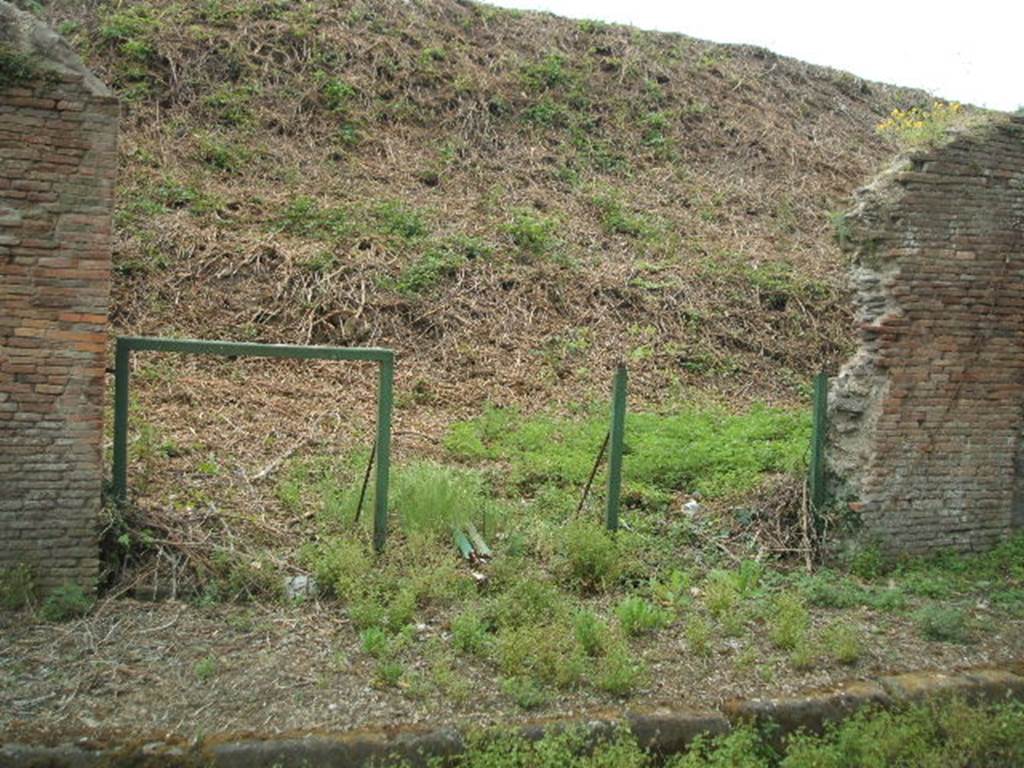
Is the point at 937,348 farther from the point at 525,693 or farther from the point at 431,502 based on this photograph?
the point at 525,693

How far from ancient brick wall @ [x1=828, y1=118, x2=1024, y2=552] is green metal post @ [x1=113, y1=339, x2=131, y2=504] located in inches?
216

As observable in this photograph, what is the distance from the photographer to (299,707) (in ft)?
15.4

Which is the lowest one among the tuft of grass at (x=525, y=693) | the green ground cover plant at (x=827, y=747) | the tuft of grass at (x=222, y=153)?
the green ground cover plant at (x=827, y=747)

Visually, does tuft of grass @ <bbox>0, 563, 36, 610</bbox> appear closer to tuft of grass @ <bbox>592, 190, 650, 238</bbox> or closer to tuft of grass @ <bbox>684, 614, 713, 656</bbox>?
tuft of grass @ <bbox>684, 614, 713, 656</bbox>

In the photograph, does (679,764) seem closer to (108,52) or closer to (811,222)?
(811,222)

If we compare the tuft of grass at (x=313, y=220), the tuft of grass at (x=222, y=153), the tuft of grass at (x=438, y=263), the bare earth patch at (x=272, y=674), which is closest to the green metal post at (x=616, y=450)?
the bare earth patch at (x=272, y=674)

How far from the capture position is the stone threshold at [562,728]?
417 cm

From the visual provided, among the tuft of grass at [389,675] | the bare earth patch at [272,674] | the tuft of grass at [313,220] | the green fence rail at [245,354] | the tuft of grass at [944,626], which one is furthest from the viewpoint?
the tuft of grass at [313,220]

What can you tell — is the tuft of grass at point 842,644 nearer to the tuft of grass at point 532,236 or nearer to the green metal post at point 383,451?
the green metal post at point 383,451

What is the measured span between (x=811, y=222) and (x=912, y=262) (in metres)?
11.0

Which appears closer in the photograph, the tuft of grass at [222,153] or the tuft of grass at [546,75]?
the tuft of grass at [222,153]

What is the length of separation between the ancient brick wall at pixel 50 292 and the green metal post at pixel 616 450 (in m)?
3.67

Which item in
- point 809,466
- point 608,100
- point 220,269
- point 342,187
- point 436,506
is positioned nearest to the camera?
point 436,506

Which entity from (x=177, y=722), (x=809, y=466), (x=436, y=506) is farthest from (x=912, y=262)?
(x=177, y=722)
